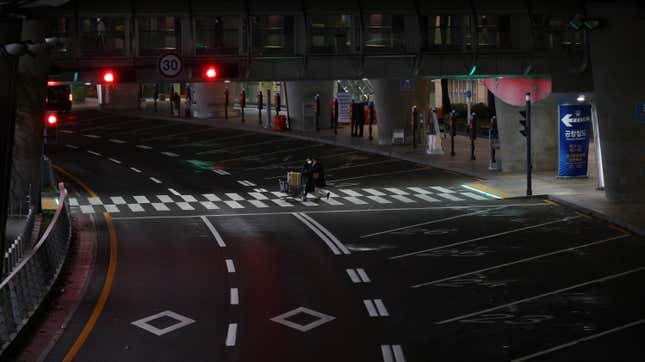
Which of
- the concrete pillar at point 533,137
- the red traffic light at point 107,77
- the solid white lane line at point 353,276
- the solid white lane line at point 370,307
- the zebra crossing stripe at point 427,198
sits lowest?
the solid white lane line at point 370,307

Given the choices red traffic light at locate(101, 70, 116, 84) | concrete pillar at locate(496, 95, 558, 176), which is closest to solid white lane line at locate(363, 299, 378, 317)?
red traffic light at locate(101, 70, 116, 84)

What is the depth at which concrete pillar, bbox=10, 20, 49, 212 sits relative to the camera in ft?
120

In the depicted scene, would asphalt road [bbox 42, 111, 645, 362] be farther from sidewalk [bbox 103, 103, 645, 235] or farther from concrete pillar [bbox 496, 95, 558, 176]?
concrete pillar [bbox 496, 95, 558, 176]

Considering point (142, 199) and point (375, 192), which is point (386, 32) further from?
point (142, 199)

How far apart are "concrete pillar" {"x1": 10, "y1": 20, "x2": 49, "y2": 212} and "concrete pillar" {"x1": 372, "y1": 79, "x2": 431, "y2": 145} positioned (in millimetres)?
26346

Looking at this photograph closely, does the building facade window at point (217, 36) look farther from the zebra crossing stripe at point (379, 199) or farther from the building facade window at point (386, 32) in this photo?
the zebra crossing stripe at point (379, 199)

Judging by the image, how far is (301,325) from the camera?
848 inches

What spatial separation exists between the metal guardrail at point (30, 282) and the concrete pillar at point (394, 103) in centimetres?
3389

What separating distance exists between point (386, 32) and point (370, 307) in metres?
21.2

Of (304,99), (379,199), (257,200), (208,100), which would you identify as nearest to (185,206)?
(257,200)

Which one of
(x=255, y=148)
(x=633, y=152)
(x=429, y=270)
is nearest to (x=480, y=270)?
(x=429, y=270)

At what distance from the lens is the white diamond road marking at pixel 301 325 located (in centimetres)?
2138

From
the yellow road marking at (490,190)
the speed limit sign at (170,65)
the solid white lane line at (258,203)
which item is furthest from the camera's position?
the yellow road marking at (490,190)

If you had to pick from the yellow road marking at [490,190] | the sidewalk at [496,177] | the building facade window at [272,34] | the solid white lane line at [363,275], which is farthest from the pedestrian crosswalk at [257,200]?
the solid white lane line at [363,275]
